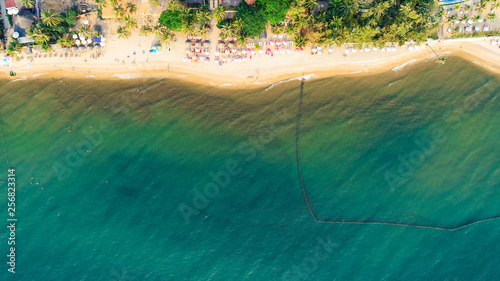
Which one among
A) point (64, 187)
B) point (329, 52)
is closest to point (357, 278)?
point (329, 52)

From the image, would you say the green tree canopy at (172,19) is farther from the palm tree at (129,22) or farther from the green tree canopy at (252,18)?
the green tree canopy at (252,18)

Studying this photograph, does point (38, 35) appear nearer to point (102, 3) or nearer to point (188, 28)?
point (102, 3)

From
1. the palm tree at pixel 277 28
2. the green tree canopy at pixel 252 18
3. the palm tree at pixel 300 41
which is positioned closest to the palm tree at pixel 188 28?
the green tree canopy at pixel 252 18

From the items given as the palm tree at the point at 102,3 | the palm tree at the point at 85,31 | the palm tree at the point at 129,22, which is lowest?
the palm tree at the point at 85,31

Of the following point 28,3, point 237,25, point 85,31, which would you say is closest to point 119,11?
point 85,31

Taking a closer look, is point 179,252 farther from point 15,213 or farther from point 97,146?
point 15,213

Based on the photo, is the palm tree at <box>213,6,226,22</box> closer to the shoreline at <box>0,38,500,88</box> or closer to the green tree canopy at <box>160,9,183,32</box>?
the green tree canopy at <box>160,9,183,32</box>

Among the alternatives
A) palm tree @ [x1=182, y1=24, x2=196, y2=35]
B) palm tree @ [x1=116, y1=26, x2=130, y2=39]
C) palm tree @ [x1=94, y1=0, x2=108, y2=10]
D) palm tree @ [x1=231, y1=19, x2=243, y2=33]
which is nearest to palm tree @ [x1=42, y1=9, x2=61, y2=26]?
palm tree @ [x1=94, y1=0, x2=108, y2=10]
